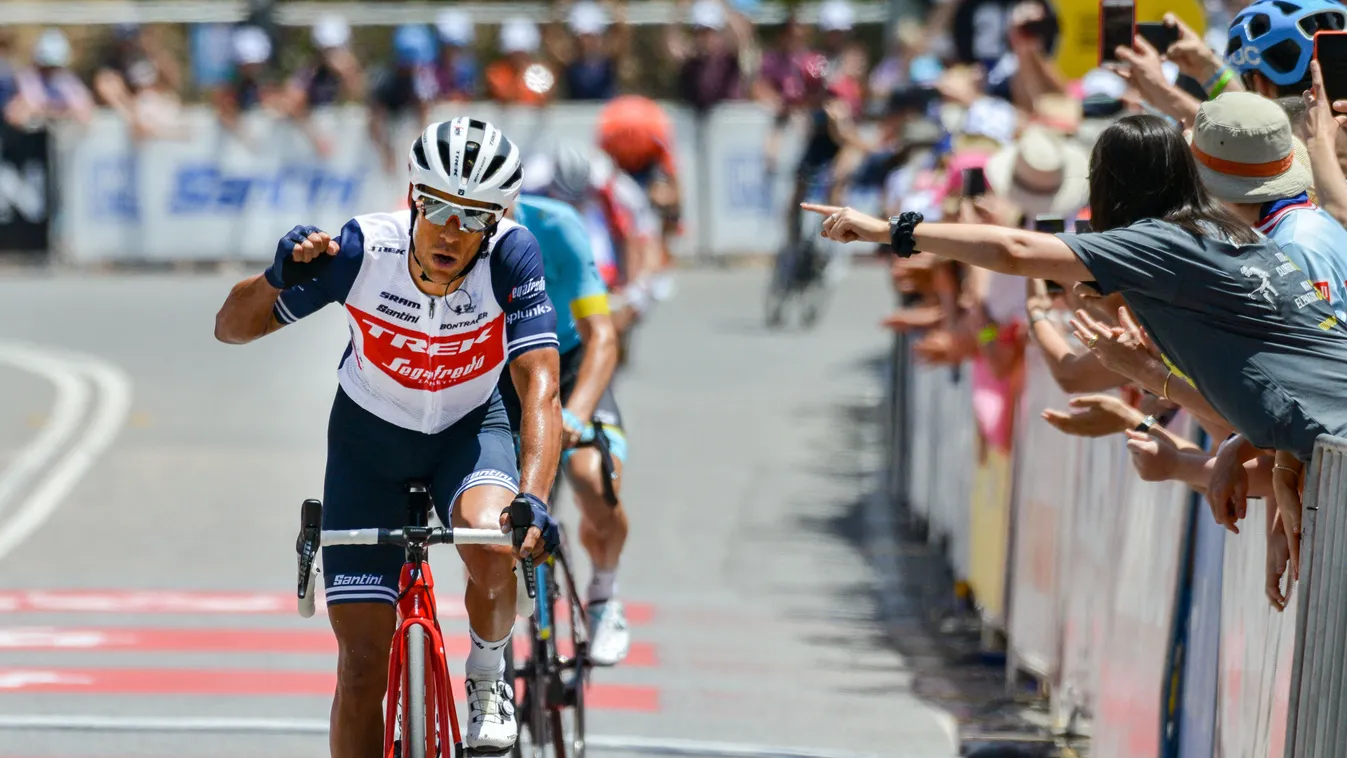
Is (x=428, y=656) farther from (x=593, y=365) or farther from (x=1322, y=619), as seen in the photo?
(x=1322, y=619)

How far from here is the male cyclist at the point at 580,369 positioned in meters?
7.26

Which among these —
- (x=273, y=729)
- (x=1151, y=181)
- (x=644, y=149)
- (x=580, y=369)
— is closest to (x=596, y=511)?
(x=580, y=369)

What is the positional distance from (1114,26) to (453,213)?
295 centimetres

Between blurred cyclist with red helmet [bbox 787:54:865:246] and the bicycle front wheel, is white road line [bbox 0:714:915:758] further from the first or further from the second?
blurred cyclist with red helmet [bbox 787:54:865:246]

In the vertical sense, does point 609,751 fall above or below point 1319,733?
below

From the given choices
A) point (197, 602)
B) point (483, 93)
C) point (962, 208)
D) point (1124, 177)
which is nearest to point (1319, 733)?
point (1124, 177)

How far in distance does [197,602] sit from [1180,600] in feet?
18.9

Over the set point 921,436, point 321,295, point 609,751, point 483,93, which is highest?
point 483,93

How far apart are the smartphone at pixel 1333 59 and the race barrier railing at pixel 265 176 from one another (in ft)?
52.6

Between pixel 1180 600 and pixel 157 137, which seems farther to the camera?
pixel 157 137

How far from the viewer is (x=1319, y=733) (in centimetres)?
462

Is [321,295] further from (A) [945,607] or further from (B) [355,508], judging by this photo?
(A) [945,607]

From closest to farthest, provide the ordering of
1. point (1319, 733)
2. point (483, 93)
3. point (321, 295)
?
point (1319, 733), point (321, 295), point (483, 93)

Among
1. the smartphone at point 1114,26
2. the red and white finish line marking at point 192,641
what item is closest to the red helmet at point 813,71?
the red and white finish line marking at point 192,641
